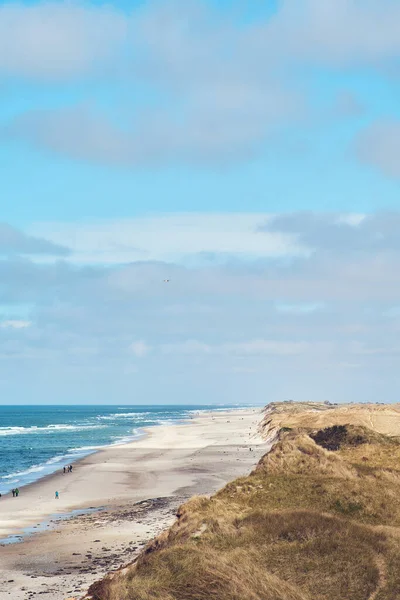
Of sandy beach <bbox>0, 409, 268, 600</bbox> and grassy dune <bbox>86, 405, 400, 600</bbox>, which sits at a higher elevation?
grassy dune <bbox>86, 405, 400, 600</bbox>

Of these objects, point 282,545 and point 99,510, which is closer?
point 282,545

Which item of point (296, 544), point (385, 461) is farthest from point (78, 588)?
point (385, 461)

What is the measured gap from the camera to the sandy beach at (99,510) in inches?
1264

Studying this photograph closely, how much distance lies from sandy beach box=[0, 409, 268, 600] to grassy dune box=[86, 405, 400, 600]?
5704 mm

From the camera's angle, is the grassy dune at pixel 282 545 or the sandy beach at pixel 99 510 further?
the sandy beach at pixel 99 510

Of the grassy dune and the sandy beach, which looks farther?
the sandy beach

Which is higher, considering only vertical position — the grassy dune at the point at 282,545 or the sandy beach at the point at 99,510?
the grassy dune at the point at 282,545

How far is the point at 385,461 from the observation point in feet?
149

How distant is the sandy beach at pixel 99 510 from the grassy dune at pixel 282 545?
5704 mm

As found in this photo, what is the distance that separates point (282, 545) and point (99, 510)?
2938 cm

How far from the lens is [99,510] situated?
2002 inches

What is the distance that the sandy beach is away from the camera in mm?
32097

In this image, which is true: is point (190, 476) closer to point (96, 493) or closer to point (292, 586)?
point (96, 493)

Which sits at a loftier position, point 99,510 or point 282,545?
point 282,545
